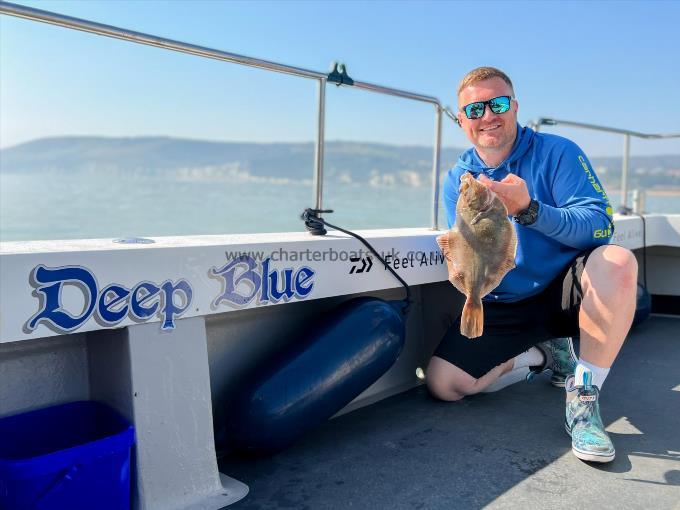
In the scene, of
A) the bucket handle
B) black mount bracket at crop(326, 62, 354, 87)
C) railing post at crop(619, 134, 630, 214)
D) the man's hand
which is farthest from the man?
railing post at crop(619, 134, 630, 214)

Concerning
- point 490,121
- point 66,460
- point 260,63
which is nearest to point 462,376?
point 490,121

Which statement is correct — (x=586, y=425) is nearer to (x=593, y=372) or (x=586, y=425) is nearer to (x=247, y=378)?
(x=593, y=372)

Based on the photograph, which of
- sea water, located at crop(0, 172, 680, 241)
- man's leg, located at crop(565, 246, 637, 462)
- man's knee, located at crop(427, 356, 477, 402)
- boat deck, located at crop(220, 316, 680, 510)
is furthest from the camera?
sea water, located at crop(0, 172, 680, 241)

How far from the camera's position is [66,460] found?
1.65 meters

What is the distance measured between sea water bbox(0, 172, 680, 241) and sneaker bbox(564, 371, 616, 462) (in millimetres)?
12419

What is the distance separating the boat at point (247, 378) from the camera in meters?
1.84

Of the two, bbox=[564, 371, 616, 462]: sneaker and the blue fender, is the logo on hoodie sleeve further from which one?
the blue fender

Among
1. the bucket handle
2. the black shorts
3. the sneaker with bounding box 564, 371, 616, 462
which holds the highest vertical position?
the black shorts

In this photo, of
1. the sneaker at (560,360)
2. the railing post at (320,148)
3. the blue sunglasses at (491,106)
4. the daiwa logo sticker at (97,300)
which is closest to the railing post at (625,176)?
the sneaker at (560,360)

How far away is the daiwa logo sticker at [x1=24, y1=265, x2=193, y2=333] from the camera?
167 cm

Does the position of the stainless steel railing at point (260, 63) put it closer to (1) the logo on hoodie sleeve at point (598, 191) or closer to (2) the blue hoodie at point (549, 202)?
(2) the blue hoodie at point (549, 202)

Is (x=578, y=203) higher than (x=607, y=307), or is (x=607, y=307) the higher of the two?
(x=578, y=203)

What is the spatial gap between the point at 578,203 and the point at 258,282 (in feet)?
4.81

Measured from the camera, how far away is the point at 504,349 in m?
2.94
